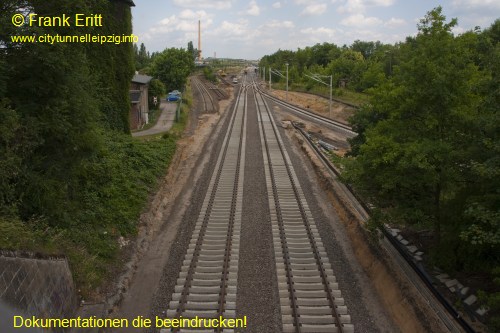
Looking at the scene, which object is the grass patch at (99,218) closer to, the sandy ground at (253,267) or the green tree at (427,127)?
the sandy ground at (253,267)

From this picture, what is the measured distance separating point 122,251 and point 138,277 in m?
1.78

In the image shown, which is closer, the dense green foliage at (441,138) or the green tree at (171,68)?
the dense green foliage at (441,138)

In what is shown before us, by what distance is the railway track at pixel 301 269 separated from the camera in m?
11.1

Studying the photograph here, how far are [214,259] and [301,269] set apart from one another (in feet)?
9.98

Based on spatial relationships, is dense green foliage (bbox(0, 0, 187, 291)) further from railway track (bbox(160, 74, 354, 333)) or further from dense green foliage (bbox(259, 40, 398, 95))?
dense green foliage (bbox(259, 40, 398, 95))

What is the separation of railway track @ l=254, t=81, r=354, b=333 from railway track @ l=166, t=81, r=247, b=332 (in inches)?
60.9

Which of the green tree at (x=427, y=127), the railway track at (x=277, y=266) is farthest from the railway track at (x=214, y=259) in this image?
the green tree at (x=427, y=127)

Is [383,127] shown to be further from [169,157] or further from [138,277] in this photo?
[169,157]

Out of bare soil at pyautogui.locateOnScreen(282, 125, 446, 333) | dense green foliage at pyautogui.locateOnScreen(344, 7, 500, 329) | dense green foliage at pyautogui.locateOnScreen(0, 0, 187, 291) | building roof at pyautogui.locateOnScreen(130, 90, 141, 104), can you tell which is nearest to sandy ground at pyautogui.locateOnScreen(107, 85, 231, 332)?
dense green foliage at pyautogui.locateOnScreen(0, 0, 187, 291)

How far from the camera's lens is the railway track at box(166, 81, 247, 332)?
1158cm

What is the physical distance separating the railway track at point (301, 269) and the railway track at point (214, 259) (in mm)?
1547

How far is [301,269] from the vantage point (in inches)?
539

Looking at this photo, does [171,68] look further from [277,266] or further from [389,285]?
[389,285]

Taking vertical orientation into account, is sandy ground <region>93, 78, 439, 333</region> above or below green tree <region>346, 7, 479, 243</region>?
below
